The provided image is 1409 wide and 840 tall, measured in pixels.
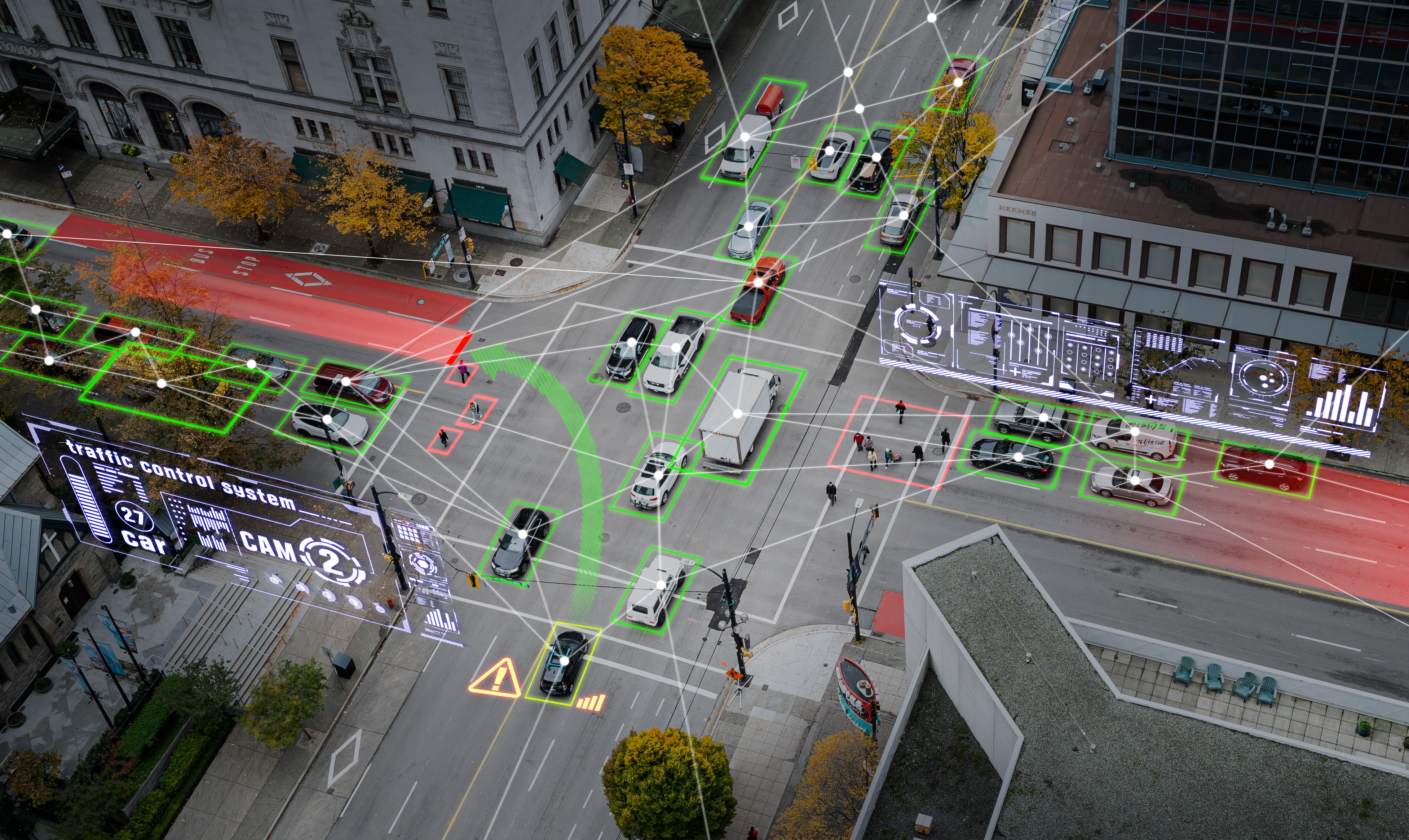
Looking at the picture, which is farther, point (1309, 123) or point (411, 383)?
point (411, 383)

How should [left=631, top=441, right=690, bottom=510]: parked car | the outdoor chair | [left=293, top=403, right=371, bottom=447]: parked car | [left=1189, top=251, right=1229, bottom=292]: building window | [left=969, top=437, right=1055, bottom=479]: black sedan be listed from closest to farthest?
the outdoor chair, [left=1189, top=251, right=1229, bottom=292]: building window, [left=969, top=437, right=1055, bottom=479]: black sedan, [left=631, top=441, right=690, bottom=510]: parked car, [left=293, top=403, right=371, bottom=447]: parked car

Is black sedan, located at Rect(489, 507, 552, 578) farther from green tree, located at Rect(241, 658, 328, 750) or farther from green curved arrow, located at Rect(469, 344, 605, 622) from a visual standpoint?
green tree, located at Rect(241, 658, 328, 750)

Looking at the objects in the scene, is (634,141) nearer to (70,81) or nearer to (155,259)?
(155,259)

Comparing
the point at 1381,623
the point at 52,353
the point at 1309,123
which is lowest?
the point at 1381,623

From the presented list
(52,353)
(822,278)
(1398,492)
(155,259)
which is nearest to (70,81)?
(155,259)

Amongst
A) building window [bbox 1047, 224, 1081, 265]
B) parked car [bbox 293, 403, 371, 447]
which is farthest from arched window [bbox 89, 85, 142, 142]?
building window [bbox 1047, 224, 1081, 265]

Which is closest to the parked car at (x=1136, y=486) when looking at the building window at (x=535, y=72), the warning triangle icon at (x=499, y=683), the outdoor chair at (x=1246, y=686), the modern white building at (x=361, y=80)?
the outdoor chair at (x=1246, y=686)

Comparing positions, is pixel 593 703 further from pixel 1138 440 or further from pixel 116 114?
pixel 116 114
